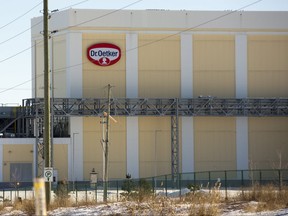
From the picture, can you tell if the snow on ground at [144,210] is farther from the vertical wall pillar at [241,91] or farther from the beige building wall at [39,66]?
the beige building wall at [39,66]

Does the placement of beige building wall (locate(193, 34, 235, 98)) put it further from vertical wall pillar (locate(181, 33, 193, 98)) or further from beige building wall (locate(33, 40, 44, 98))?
beige building wall (locate(33, 40, 44, 98))

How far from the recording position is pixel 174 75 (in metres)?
71.1

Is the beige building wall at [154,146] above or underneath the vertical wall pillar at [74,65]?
underneath

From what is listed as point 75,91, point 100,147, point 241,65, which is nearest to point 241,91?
point 241,65

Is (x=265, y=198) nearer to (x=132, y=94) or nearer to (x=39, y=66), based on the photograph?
(x=132, y=94)

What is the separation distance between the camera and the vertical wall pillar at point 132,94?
69.8m

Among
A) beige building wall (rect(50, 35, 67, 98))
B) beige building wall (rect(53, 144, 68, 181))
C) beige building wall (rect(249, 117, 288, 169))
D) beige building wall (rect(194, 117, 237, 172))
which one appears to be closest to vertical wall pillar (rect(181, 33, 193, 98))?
beige building wall (rect(194, 117, 237, 172))

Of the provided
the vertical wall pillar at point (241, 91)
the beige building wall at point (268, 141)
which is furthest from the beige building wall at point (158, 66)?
the beige building wall at point (268, 141)

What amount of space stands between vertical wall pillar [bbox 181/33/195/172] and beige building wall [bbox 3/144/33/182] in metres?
14.9

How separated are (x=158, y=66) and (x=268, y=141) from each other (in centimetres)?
1310

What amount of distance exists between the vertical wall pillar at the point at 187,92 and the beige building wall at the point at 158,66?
0.50 metres

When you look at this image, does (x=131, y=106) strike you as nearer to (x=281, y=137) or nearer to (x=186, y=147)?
(x=186, y=147)

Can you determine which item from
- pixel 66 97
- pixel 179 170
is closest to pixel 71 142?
pixel 66 97

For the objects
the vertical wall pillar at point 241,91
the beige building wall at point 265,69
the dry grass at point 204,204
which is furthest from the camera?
the beige building wall at point 265,69
